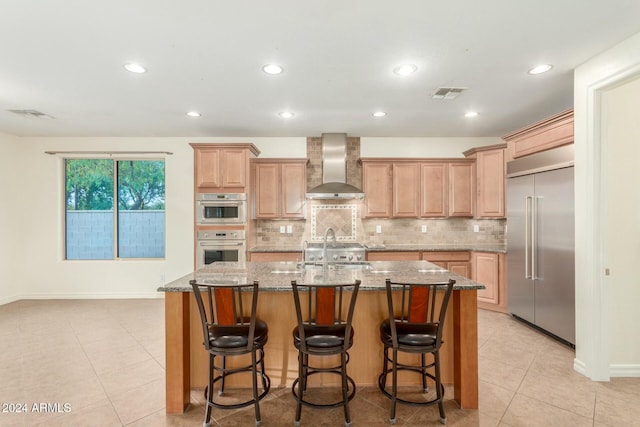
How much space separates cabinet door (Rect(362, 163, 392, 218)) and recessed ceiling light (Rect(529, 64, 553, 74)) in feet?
7.93

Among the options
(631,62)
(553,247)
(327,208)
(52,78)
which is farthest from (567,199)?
(52,78)

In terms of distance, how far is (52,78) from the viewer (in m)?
2.93

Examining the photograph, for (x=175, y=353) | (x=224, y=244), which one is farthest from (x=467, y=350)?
(x=224, y=244)

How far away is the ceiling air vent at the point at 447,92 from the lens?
3.19 metres

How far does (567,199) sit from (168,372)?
13.0 feet

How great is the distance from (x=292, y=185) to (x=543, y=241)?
3.45 m

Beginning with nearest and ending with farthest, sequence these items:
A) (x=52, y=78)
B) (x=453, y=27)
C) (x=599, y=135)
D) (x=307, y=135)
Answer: (x=453, y=27) < (x=599, y=135) < (x=52, y=78) < (x=307, y=135)

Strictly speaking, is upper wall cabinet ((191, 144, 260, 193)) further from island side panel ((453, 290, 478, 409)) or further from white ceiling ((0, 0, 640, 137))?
island side panel ((453, 290, 478, 409))

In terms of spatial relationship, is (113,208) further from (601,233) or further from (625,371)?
(625,371)

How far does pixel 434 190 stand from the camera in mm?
4973

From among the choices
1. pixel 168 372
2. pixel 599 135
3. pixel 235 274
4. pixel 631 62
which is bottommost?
pixel 168 372

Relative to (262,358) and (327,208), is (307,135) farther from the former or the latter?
(262,358)

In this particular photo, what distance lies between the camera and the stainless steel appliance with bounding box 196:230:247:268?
4.44 m

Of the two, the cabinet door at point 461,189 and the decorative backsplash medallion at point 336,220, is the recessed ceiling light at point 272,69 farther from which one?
the cabinet door at point 461,189
